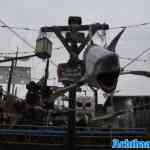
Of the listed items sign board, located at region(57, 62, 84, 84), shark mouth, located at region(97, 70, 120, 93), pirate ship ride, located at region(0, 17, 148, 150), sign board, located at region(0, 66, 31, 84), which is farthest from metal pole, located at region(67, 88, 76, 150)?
sign board, located at region(0, 66, 31, 84)

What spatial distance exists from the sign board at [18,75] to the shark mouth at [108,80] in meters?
19.2

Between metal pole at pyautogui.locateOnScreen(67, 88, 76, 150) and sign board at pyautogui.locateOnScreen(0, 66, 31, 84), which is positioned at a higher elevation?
sign board at pyautogui.locateOnScreen(0, 66, 31, 84)

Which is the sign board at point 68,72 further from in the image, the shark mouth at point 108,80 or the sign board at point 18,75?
the sign board at point 18,75

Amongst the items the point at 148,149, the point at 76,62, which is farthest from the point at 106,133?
the point at 76,62

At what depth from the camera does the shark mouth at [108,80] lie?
5496mm

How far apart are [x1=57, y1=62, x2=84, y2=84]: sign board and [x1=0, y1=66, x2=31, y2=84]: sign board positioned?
16666 millimetres

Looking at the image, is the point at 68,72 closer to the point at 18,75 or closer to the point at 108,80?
the point at 108,80

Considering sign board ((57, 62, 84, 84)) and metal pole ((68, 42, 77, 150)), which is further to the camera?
metal pole ((68, 42, 77, 150))

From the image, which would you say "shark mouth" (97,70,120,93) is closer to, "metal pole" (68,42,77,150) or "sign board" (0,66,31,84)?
"metal pole" (68,42,77,150)

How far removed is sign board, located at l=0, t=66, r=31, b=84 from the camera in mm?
24609

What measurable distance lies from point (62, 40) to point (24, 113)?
4865mm

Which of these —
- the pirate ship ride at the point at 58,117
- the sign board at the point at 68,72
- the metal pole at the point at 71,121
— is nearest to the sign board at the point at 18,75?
the pirate ship ride at the point at 58,117

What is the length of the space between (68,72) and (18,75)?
17.5 m

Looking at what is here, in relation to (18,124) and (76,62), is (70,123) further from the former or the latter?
(18,124)
